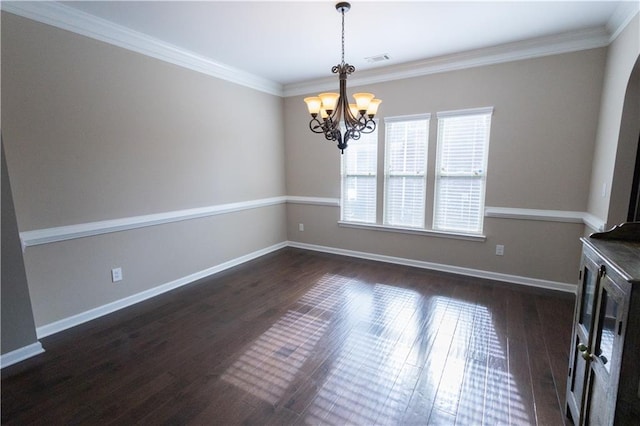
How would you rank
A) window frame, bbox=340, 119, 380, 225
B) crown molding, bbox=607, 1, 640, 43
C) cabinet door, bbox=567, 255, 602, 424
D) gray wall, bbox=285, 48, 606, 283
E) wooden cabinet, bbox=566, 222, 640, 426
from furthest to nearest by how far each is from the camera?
1. window frame, bbox=340, 119, 380, 225
2. gray wall, bbox=285, 48, 606, 283
3. crown molding, bbox=607, 1, 640, 43
4. cabinet door, bbox=567, 255, 602, 424
5. wooden cabinet, bbox=566, 222, 640, 426

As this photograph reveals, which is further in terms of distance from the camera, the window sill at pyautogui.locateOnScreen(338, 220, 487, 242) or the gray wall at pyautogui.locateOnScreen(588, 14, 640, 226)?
the window sill at pyautogui.locateOnScreen(338, 220, 487, 242)

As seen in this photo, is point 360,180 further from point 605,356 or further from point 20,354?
point 20,354

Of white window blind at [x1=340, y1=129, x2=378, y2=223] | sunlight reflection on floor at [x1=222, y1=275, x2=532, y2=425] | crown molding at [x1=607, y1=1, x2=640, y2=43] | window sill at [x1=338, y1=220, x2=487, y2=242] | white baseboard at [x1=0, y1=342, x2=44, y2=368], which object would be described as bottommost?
sunlight reflection on floor at [x1=222, y1=275, x2=532, y2=425]

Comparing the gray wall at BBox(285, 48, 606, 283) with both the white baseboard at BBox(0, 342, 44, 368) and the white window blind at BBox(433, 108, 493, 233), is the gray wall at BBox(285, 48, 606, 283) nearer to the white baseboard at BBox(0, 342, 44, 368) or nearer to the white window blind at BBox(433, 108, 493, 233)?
the white window blind at BBox(433, 108, 493, 233)

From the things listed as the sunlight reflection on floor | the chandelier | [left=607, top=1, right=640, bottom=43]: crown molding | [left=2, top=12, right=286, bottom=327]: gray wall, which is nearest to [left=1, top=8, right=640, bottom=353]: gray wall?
[left=2, top=12, right=286, bottom=327]: gray wall

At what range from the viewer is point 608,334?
4.02ft

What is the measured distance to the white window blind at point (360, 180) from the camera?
4.41 metres

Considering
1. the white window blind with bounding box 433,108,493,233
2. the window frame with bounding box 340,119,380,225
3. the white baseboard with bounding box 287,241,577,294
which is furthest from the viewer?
the window frame with bounding box 340,119,380,225

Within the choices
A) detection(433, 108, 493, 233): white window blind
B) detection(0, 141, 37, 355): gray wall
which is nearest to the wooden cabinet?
detection(433, 108, 493, 233): white window blind

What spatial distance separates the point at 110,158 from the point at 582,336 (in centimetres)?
386

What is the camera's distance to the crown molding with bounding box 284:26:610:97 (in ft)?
9.67

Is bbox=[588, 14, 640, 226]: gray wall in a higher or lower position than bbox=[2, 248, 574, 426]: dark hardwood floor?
higher

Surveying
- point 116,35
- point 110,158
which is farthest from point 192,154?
point 116,35

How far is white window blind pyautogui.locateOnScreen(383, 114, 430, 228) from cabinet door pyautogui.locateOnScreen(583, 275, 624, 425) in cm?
281
